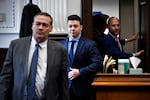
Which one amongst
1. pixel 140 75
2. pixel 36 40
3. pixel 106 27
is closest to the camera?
pixel 36 40

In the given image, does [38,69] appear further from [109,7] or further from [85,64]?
[109,7]

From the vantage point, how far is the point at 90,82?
2.84 m

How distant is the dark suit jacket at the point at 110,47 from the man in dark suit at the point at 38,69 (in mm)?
1069

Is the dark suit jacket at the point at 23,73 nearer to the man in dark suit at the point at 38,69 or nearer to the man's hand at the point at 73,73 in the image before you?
the man in dark suit at the point at 38,69

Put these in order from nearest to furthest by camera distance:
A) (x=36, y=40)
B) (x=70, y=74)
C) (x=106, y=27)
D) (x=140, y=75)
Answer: (x=36, y=40)
(x=70, y=74)
(x=140, y=75)
(x=106, y=27)

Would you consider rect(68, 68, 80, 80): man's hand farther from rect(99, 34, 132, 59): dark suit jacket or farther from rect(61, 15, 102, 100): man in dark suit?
rect(99, 34, 132, 59): dark suit jacket

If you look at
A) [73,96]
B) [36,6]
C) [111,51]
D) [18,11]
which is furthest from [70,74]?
[18,11]

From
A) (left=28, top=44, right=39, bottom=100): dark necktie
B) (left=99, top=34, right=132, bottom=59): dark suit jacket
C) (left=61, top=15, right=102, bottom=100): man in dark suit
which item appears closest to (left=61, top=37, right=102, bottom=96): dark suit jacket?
(left=61, top=15, right=102, bottom=100): man in dark suit

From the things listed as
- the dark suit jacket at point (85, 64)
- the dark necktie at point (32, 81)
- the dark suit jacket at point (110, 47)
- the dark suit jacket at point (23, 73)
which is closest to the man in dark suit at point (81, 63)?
the dark suit jacket at point (85, 64)

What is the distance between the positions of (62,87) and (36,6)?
1232mm

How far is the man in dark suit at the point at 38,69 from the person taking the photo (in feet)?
6.60

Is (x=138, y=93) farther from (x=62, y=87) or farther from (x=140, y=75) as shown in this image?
(x=62, y=87)

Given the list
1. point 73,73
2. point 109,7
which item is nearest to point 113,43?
point 109,7

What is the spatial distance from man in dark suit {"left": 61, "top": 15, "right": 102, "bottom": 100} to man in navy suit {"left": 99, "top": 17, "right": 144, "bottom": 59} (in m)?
0.35
